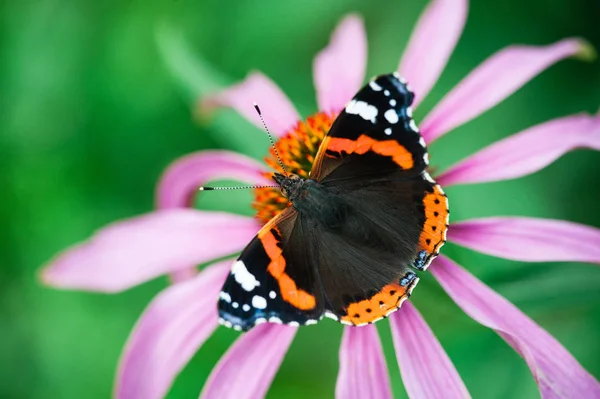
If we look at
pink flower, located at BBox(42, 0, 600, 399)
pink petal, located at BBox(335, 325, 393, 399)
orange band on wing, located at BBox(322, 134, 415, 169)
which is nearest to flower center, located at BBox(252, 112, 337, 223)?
pink flower, located at BBox(42, 0, 600, 399)

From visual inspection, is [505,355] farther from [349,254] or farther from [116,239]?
[116,239]

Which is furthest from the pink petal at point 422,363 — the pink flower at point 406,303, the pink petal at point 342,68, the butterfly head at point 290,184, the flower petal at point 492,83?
the pink petal at point 342,68

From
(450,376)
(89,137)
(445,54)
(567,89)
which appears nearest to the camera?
(450,376)

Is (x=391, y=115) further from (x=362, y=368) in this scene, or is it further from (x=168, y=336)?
(x=168, y=336)

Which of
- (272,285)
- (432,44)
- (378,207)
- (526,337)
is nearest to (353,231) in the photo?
(378,207)

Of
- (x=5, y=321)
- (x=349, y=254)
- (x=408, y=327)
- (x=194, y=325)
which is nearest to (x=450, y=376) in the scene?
(x=408, y=327)

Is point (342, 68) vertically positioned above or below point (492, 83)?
above
